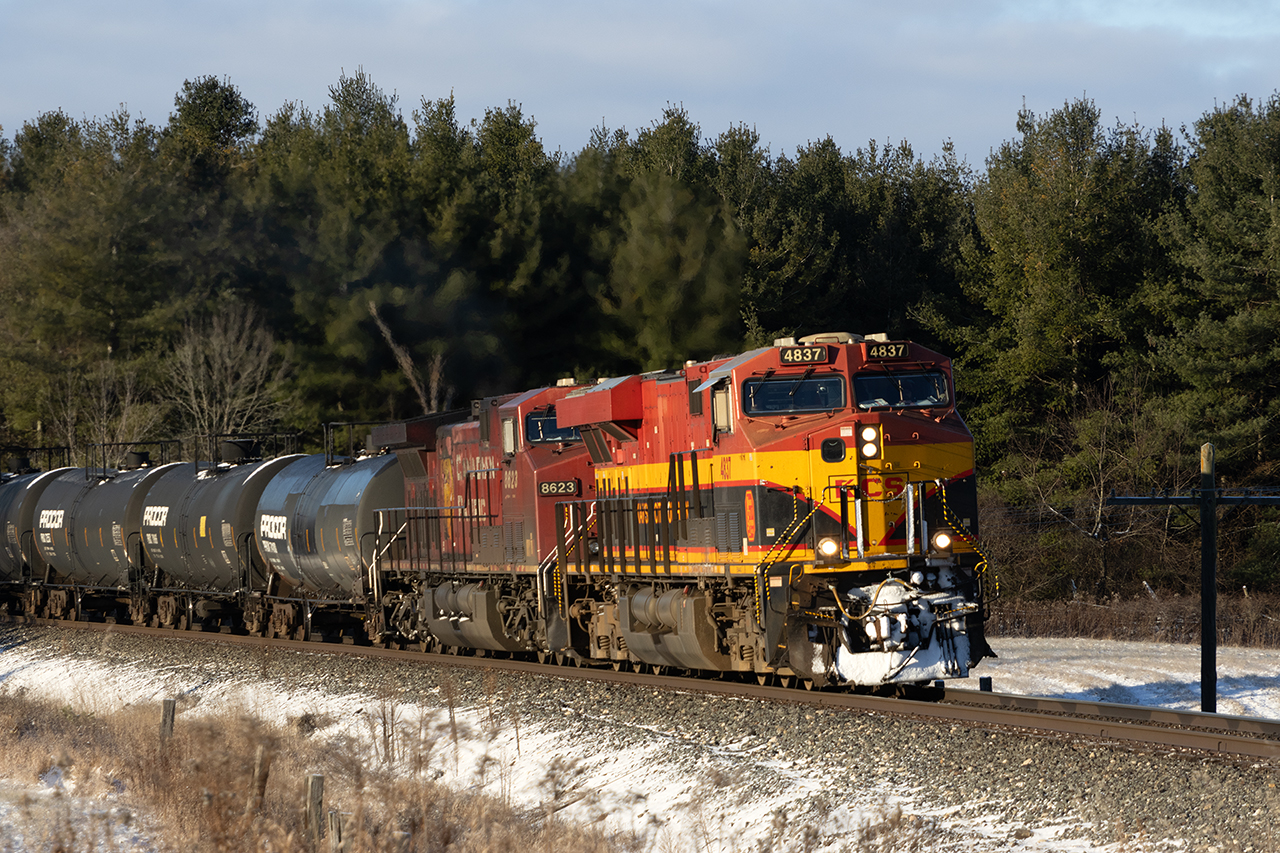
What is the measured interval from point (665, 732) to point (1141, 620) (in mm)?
22626

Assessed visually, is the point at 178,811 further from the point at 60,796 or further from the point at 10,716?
the point at 10,716

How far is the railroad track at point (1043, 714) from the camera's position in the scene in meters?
10.6

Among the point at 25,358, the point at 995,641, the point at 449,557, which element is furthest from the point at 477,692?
the point at 25,358

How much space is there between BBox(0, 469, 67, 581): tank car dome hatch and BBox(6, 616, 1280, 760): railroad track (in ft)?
62.3

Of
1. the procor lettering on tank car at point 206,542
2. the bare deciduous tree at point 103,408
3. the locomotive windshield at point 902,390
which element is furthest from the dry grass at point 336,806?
the bare deciduous tree at point 103,408

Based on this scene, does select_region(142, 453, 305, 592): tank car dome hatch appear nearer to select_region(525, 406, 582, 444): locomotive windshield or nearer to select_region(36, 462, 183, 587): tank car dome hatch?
select_region(36, 462, 183, 587): tank car dome hatch

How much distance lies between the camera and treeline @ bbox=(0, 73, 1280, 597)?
38812mm

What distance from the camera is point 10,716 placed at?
1595cm

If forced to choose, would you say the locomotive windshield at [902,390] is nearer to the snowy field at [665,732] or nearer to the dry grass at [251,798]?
the snowy field at [665,732]

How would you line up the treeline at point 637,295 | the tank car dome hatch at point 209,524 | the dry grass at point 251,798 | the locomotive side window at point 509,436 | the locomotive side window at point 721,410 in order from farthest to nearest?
the treeline at point 637,295
the tank car dome hatch at point 209,524
the locomotive side window at point 509,436
the locomotive side window at point 721,410
the dry grass at point 251,798

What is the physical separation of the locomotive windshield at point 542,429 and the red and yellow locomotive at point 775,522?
59 centimetres

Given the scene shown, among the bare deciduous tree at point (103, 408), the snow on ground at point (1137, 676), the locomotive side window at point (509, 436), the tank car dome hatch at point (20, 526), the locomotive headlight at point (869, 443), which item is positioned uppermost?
the bare deciduous tree at point (103, 408)

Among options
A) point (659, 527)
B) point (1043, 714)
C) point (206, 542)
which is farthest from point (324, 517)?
point (1043, 714)

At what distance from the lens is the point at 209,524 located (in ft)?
82.5
